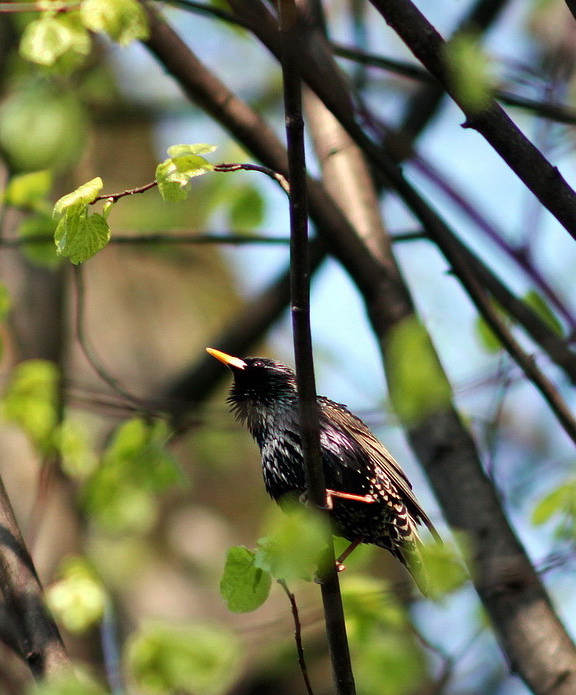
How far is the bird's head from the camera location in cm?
391

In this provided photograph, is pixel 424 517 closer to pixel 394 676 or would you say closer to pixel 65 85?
pixel 394 676

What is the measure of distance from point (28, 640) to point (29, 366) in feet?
8.77

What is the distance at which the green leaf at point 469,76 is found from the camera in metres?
2.46

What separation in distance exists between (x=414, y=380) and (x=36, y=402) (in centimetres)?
252

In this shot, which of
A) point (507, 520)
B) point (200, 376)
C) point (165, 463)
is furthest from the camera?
point (200, 376)

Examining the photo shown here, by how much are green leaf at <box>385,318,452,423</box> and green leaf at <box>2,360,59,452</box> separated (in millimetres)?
2265

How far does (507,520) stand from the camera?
3.80 m

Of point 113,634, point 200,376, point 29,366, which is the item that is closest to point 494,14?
point 200,376

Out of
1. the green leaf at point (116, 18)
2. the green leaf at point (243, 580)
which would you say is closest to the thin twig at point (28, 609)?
the green leaf at point (243, 580)

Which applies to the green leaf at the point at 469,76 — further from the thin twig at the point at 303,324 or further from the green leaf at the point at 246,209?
the green leaf at the point at 246,209

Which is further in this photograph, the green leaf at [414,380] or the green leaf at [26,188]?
the green leaf at [26,188]

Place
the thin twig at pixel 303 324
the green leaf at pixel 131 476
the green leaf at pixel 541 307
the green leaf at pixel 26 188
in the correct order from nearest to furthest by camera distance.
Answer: the thin twig at pixel 303 324 < the green leaf at pixel 541 307 < the green leaf at pixel 26 188 < the green leaf at pixel 131 476

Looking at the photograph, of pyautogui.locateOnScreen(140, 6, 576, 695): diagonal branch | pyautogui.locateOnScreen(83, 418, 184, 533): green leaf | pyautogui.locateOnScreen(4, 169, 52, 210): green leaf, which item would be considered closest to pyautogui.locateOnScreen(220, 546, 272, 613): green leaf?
pyautogui.locateOnScreen(140, 6, 576, 695): diagonal branch

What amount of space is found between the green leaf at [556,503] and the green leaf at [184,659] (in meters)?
1.39
